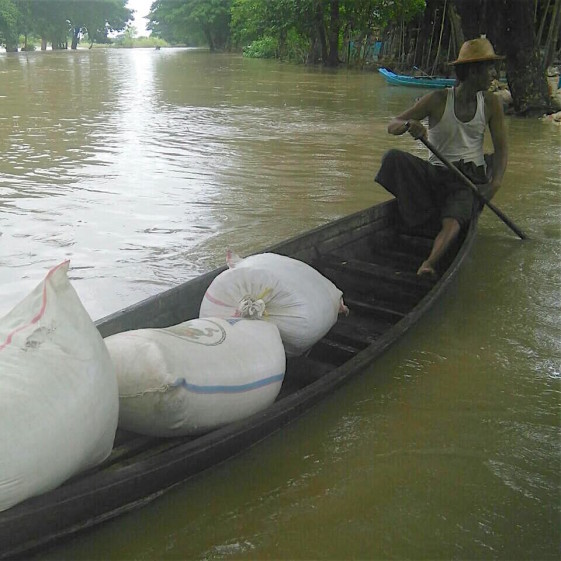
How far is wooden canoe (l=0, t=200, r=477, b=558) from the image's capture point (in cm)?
170

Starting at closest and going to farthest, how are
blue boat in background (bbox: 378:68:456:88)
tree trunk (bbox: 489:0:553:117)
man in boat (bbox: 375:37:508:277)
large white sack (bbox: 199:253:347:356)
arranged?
large white sack (bbox: 199:253:347:356) < man in boat (bbox: 375:37:508:277) < tree trunk (bbox: 489:0:553:117) < blue boat in background (bbox: 378:68:456:88)

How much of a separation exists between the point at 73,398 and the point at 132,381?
329mm

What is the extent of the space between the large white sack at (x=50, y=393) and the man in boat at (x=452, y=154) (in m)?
2.77

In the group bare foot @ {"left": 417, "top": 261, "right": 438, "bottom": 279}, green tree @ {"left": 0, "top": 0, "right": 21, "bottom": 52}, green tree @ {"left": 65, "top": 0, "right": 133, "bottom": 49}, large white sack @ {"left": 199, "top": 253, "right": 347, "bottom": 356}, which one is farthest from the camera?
green tree @ {"left": 65, "top": 0, "right": 133, "bottom": 49}

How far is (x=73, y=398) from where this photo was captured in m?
1.71

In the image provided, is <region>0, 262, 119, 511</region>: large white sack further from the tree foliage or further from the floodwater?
the tree foliage

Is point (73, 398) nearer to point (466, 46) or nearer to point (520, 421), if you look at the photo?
point (520, 421)

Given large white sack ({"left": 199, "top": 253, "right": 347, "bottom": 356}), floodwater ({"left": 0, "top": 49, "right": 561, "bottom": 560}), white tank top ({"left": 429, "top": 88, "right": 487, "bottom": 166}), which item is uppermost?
white tank top ({"left": 429, "top": 88, "right": 487, "bottom": 166})

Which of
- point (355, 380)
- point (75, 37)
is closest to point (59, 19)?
point (75, 37)

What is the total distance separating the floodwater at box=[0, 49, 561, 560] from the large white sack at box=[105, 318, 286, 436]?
0.91 feet

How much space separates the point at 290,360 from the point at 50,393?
1375 mm

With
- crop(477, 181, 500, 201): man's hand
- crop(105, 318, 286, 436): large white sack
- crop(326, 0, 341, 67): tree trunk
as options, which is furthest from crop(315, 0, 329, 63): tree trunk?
crop(105, 318, 286, 436): large white sack

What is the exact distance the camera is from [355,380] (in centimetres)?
307

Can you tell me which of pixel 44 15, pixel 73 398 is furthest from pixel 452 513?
pixel 44 15
